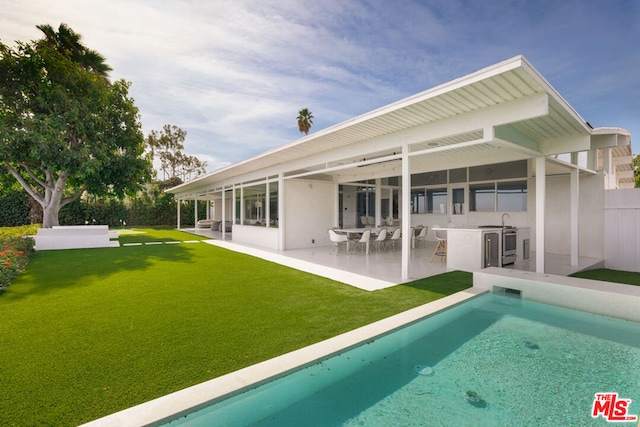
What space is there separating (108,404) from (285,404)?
49.2 inches

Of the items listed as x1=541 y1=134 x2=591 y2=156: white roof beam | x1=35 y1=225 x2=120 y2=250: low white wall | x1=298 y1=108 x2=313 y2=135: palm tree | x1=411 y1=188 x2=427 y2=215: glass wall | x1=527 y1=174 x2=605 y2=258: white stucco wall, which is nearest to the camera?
x1=541 y1=134 x2=591 y2=156: white roof beam

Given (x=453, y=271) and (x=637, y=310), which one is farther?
(x=453, y=271)

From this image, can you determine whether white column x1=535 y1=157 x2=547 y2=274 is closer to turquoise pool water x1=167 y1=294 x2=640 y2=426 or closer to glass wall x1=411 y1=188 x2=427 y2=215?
turquoise pool water x1=167 y1=294 x2=640 y2=426

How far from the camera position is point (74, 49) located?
45.0 ft

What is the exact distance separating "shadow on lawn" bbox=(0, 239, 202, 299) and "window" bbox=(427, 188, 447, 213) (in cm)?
937

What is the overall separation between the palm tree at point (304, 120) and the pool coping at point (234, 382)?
28905 mm

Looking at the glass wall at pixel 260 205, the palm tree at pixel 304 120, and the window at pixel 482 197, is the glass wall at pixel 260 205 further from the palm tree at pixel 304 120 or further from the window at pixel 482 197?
the palm tree at pixel 304 120

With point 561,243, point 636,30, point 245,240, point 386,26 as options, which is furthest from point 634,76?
point 245,240

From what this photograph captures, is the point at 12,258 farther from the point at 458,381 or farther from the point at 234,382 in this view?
the point at 458,381

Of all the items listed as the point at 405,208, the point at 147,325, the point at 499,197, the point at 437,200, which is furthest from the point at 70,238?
the point at 499,197

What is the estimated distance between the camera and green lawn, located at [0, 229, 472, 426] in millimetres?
2355


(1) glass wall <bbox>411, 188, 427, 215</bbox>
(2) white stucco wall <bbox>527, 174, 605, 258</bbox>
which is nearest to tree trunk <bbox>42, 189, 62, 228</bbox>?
(1) glass wall <bbox>411, 188, 427, 215</bbox>

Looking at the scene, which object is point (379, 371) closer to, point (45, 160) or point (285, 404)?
point (285, 404)

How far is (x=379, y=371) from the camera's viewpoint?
2.92 metres
